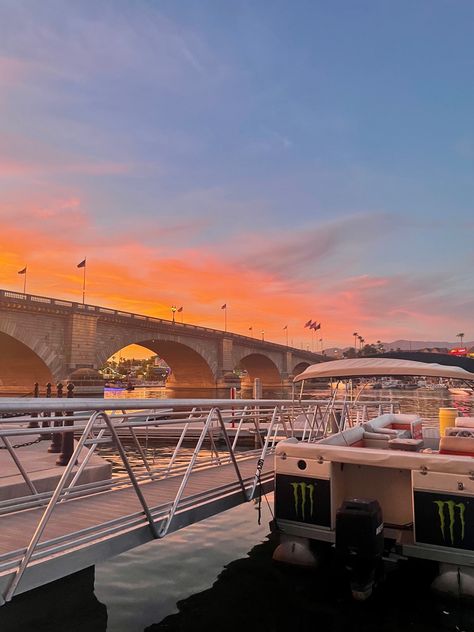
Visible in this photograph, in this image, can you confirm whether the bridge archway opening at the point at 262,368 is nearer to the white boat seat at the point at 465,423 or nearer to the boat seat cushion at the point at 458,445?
the white boat seat at the point at 465,423

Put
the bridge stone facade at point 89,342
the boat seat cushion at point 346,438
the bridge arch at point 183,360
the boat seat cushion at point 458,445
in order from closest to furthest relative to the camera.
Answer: the boat seat cushion at point 458,445 → the boat seat cushion at point 346,438 → the bridge stone facade at point 89,342 → the bridge arch at point 183,360

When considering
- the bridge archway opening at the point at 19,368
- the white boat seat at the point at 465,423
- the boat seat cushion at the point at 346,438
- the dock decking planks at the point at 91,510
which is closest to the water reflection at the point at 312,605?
the dock decking planks at the point at 91,510

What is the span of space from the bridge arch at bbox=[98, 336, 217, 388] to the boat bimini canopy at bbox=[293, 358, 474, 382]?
151 feet

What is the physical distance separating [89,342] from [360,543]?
46667 millimetres

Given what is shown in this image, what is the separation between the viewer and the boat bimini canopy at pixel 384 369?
8785 millimetres

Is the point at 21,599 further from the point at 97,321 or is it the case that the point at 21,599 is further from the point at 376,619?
the point at 97,321

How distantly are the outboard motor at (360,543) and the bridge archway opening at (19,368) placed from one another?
43645 mm

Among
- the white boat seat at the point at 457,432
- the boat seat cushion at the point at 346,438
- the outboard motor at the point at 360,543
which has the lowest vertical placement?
the outboard motor at the point at 360,543

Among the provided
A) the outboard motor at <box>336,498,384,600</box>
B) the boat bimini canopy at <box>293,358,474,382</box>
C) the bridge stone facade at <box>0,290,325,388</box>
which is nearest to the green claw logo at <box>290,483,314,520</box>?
the outboard motor at <box>336,498,384,600</box>

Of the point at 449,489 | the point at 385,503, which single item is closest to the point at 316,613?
the point at 385,503

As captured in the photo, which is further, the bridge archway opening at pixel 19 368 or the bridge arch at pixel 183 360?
the bridge arch at pixel 183 360

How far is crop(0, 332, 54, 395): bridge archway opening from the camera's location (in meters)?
46.9

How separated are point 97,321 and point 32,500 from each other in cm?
4573

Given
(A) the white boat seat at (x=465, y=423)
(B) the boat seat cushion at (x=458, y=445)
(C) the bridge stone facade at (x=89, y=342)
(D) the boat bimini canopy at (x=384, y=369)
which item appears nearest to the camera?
(B) the boat seat cushion at (x=458, y=445)
